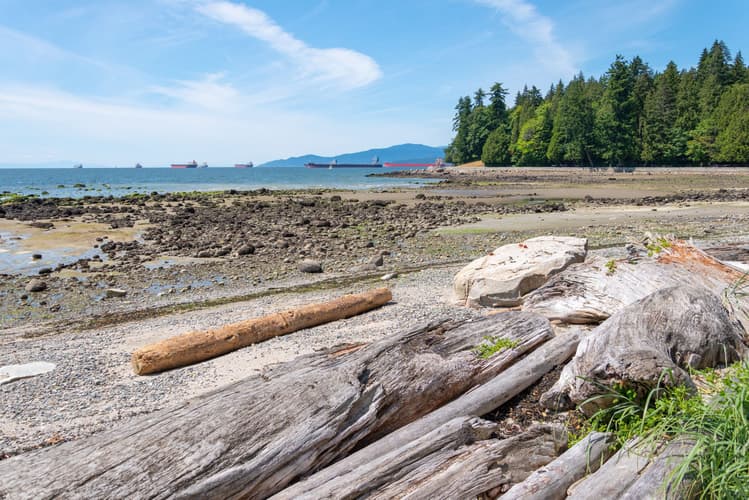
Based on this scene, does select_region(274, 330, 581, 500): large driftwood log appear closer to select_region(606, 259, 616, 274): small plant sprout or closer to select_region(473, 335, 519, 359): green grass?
select_region(473, 335, 519, 359): green grass

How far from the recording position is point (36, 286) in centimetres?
1412

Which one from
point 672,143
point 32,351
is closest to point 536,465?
point 32,351

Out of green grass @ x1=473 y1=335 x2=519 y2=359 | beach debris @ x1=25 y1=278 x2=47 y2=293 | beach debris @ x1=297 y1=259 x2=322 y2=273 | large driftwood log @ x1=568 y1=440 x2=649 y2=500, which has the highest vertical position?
green grass @ x1=473 y1=335 x2=519 y2=359

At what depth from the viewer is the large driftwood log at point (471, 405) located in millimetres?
3650

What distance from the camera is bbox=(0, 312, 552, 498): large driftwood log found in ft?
10.9

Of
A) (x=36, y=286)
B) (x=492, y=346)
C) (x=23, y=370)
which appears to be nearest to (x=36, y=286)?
(x=36, y=286)

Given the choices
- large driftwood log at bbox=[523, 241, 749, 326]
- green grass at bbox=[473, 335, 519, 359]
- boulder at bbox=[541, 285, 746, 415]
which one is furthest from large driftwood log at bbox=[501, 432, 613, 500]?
large driftwood log at bbox=[523, 241, 749, 326]

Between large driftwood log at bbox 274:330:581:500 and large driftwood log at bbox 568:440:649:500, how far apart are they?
44.0 inches

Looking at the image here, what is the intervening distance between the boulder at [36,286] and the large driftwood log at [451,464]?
1365 centimetres

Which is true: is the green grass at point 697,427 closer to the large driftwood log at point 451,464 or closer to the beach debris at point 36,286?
the large driftwood log at point 451,464

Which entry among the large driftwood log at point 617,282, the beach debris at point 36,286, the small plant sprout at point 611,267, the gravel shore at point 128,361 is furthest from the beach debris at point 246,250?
the small plant sprout at point 611,267

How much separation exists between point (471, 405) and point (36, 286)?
13839 millimetres

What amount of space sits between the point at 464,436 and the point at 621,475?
1090 millimetres

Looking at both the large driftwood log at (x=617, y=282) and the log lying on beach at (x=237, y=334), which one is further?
Answer: the log lying on beach at (x=237, y=334)
